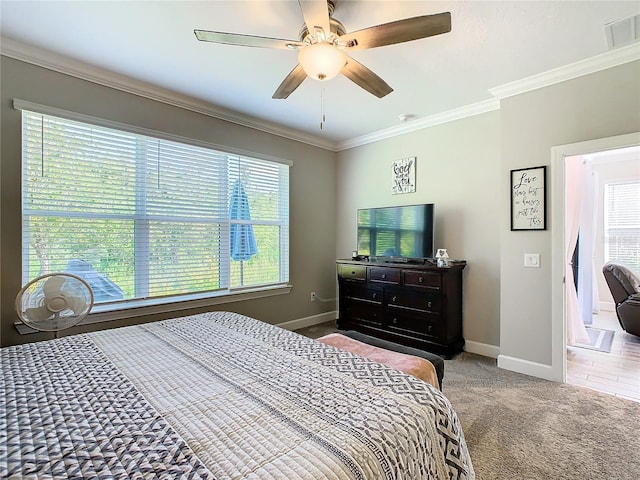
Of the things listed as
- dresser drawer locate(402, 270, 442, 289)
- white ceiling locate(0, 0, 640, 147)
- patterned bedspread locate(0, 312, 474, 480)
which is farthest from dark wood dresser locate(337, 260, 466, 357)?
patterned bedspread locate(0, 312, 474, 480)

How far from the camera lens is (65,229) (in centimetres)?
261

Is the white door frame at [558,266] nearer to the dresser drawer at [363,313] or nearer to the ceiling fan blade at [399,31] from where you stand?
the dresser drawer at [363,313]

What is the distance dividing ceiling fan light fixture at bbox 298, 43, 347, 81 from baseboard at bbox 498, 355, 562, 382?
2.97 m

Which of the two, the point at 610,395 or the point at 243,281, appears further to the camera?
the point at 243,281

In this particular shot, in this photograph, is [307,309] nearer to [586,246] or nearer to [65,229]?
[65,229]

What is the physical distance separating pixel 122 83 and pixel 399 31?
98.9 inches

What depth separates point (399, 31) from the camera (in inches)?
64.7

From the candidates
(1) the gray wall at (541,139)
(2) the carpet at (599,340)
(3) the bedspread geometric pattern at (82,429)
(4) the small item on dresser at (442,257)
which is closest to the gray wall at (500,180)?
(1) the gray wall at (541,139)

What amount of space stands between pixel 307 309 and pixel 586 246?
414 cm

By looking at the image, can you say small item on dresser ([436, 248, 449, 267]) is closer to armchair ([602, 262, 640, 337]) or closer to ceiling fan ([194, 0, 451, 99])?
ceiling fan ([194, 0, 451, 99])

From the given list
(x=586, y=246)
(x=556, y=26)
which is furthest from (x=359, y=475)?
(x=586, y=246)

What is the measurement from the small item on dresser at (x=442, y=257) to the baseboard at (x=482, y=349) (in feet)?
3.19

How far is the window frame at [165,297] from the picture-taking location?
2618 mm

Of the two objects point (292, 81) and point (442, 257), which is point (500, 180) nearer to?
point (442, 257)
